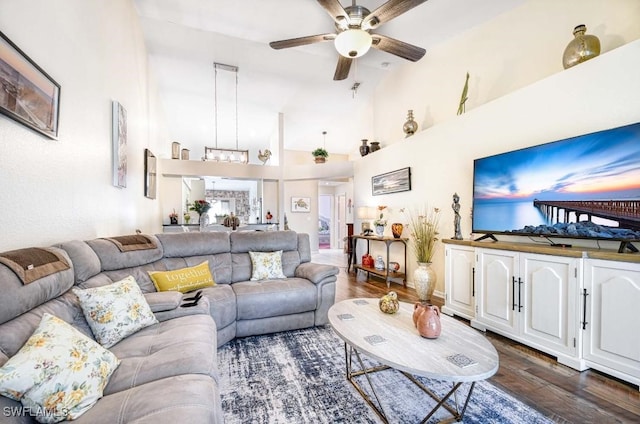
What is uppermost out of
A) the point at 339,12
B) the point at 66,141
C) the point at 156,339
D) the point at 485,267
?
the point at 339,12

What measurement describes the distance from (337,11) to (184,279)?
2798 millimetres

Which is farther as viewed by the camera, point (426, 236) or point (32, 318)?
point (426, 236)

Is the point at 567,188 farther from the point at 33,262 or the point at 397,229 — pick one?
the point at 33,262

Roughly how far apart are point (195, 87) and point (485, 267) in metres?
5.51

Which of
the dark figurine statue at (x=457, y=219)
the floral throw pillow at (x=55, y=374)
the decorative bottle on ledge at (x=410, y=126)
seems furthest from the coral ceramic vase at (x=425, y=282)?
the floral throw pillow at (x=55, y=374)

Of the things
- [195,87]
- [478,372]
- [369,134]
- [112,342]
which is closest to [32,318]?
[112,342]

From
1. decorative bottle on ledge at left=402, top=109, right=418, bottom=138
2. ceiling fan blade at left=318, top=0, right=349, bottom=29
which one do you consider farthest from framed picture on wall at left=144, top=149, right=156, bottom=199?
decorative bottle on ledge at left=402, top=109, right=418, bottom=138

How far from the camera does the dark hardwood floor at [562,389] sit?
1540mm

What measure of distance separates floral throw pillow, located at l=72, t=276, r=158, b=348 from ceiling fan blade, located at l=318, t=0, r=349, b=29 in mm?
2661

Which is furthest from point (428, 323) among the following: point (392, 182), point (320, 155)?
point (320, 155)

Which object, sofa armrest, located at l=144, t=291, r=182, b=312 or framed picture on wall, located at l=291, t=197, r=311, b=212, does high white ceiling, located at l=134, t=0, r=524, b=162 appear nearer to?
framed picture on wall, located at l=291, t=197, r=311, b=212

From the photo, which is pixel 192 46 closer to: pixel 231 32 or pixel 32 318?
pixel 231 32

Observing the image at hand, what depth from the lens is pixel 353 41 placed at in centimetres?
245

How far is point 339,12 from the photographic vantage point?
2.43 meters
